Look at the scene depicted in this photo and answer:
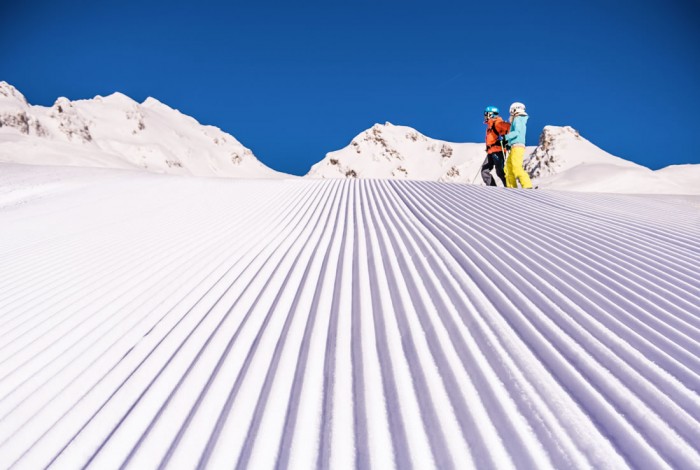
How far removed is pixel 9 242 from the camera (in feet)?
13.4

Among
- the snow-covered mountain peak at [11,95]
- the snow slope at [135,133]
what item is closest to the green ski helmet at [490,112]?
the snow slope at [135,133]

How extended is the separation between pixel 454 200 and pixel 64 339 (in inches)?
183

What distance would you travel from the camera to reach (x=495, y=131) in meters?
8.28

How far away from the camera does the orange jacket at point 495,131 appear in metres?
8.19

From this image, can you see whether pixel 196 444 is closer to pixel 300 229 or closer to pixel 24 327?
pixel 24 327

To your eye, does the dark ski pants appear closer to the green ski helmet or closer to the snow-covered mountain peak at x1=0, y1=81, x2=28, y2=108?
the green ski helmet

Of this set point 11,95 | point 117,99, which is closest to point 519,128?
point 11,95

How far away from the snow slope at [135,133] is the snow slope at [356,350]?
49.6 metres

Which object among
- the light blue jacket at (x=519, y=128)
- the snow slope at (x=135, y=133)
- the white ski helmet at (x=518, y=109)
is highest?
the snow slope at (x=135, y=133)

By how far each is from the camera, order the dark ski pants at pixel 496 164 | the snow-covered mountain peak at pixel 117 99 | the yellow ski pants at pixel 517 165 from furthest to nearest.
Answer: the snow-covered mountain peak at pixel 117 99
the dark ski pants at pixel 496 164
the yellow ski pants at pixel 517 165

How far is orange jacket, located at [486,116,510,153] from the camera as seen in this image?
8.19m

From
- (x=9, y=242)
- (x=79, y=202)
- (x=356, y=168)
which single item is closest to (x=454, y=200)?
(x=9, y=242)

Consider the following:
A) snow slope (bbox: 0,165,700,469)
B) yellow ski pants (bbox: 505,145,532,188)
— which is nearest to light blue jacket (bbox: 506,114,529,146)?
yellow ski pants (bbox: 505,145,532,188)

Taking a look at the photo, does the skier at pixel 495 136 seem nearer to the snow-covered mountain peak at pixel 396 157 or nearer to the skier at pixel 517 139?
the skier at pixel 517 139
